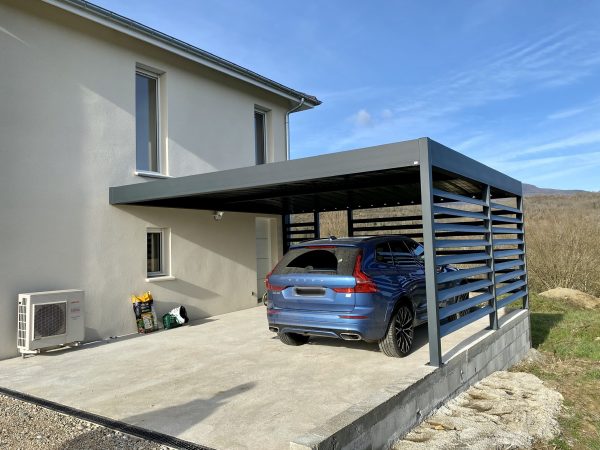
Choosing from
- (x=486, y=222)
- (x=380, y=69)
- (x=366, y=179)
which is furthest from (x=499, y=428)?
(x=380, y=69)

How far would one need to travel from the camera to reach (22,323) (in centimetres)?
655

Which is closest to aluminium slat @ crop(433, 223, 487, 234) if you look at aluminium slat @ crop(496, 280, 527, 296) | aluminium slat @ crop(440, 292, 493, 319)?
aluminium slat @ crop(440, 292, 493, 319)

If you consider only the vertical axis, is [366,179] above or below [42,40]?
below

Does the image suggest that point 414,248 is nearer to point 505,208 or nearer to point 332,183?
point 332,183

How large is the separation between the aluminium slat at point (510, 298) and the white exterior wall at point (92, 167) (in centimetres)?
583

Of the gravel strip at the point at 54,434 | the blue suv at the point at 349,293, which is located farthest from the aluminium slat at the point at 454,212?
the gravel strip at the point at 54,434

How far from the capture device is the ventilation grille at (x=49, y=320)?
21.4 feet

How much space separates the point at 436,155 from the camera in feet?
17.6

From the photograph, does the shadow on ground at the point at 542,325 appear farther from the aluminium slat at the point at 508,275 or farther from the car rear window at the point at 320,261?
the car rear window at the point at 320,261

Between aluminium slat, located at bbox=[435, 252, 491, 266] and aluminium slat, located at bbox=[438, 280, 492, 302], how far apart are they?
33 cm

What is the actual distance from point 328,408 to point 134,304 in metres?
5.31

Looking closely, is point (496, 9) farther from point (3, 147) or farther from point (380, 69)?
point (3, 147)

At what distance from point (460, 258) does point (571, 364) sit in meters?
3.90

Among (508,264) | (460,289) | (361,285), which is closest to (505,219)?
(508,264)
